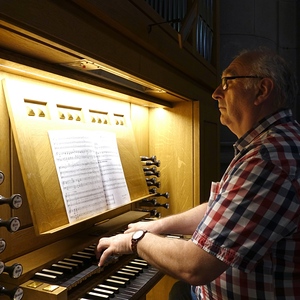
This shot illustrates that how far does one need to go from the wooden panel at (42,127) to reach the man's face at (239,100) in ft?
2.50

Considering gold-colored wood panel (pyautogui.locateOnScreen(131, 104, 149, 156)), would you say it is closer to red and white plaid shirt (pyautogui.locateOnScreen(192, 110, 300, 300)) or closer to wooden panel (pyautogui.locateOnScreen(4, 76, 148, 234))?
wooden panel (pyautogui.locateOnScreen(4, 76, 148, 234))

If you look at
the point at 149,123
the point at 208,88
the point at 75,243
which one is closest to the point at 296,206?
the point at 75,243

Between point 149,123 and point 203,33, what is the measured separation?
0.84 metres

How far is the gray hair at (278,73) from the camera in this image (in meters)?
1.41

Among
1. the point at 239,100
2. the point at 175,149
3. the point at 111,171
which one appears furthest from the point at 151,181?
the point at 239,100

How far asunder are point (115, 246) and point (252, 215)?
59cm

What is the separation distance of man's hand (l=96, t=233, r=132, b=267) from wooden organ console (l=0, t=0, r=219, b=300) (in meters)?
0.10

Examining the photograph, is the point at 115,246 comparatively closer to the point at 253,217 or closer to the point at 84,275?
the point at 84,275

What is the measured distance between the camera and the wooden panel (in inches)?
58.1

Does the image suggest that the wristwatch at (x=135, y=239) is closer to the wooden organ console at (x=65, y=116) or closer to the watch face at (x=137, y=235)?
the watch face at (x=137, y=235)

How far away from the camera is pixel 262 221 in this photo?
1.14 meters

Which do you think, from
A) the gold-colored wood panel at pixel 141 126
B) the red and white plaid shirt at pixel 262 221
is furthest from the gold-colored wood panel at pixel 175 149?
the red and white plaid shirt at pixel 262 221

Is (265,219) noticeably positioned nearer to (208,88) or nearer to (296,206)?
(296,206)

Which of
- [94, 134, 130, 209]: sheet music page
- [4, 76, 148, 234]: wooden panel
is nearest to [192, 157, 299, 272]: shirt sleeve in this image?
[4, 76, 148, 234]: wooden panel
